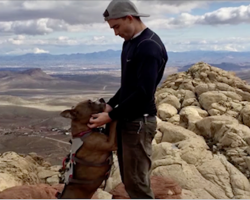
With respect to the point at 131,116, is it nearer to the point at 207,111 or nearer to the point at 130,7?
the point at 130,7

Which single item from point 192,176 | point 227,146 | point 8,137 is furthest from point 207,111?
point 8,137

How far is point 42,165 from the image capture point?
542 inches

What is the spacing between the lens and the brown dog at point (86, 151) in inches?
191

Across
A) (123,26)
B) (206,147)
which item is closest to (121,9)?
(123,26)

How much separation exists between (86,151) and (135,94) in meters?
1.24

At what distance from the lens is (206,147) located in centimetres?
1124

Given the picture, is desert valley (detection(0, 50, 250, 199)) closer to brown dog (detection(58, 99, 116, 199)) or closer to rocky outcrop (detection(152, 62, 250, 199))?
rocky outcrop (detection(152, 62, 250, 199))

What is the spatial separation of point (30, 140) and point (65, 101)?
1844 inches

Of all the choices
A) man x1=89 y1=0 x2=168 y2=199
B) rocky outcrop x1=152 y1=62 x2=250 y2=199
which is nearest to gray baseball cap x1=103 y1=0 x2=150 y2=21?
man x1=89 y1=0 x2=168 y2=199

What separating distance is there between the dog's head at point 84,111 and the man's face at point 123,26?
105 centimetres

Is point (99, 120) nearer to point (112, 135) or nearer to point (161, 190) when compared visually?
point (112, 135)

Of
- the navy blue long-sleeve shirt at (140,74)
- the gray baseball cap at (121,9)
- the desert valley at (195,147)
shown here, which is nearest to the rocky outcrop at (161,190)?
the desert valley at (195,147)

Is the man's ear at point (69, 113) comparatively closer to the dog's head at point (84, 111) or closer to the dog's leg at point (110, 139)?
the dog's head at point (84, 111)

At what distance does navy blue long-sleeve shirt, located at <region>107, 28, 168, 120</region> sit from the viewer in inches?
163
